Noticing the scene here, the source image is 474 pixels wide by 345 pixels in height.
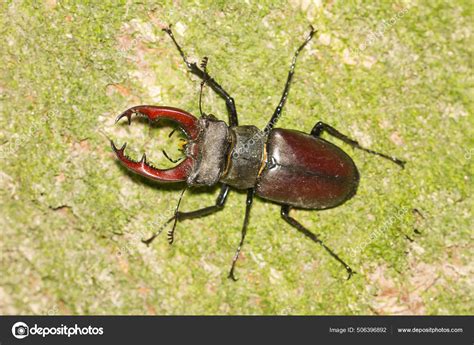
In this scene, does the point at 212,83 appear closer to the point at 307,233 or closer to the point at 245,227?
the point at 245,227

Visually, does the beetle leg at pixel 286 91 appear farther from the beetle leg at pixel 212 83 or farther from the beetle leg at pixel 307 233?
the beetle leg at pixel 307 233

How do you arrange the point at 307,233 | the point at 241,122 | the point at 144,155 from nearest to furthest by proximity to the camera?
the point at 144,155 < the point at 307,233 < the point at 241,122

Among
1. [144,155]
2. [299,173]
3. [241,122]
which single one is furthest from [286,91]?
[144,155]

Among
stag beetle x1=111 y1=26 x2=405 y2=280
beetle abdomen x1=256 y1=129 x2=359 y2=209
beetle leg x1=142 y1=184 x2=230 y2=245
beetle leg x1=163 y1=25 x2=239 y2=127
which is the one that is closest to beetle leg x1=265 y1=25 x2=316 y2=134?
stag beetle x1=111 y1=26 x2=405 y2=280

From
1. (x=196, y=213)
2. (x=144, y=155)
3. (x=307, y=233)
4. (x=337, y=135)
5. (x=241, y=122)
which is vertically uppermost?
(x=337, y=135)

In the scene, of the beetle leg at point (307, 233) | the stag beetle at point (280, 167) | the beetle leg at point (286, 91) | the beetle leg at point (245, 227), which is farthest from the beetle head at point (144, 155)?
the beetle leg at point (307, 233)

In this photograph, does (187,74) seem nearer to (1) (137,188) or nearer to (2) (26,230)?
(1) (137,188)

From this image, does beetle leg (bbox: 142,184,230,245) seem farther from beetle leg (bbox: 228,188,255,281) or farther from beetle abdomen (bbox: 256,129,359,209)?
beetle abdomen (bbox: 256,129,359,209)
